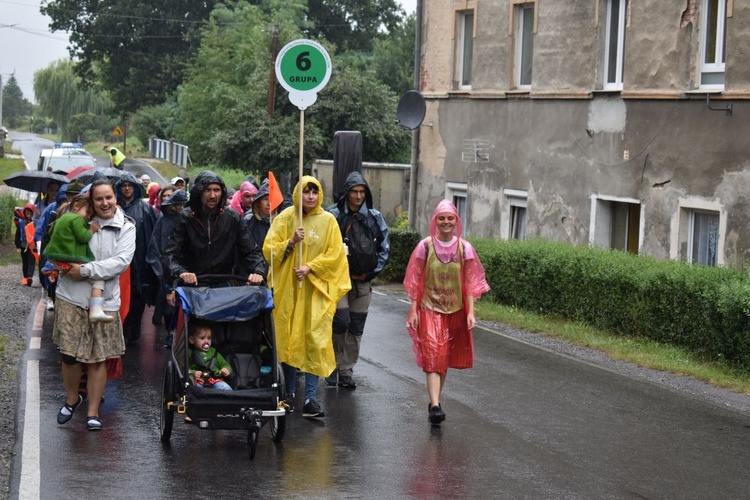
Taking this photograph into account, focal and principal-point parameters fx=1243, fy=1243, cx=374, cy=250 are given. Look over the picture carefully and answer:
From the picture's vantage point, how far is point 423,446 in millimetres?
9109

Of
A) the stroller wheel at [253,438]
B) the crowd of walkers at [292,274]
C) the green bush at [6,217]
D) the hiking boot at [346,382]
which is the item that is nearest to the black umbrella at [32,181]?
the crowd of walkers at [292,274]

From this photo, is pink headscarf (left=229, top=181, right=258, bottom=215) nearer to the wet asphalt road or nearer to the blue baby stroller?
the wet asphalt road

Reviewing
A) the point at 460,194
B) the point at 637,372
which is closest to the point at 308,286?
the point at 637,372

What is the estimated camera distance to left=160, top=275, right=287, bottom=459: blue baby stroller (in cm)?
841

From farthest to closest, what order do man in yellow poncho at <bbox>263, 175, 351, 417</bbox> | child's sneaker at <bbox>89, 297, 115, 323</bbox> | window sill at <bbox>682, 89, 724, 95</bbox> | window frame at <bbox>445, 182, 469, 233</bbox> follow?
window frame at <bbox>445, 182, 469, 233</bbox> < window sill at <bbox>682, 89, 724, 95</bbox> < man in yellow poncho at <bbox>263, 175, 351, 417</bbox> < child's sneaker at <bbox>89, 297, 115, 323</bbox>

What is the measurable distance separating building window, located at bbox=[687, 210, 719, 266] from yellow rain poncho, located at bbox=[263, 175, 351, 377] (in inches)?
358

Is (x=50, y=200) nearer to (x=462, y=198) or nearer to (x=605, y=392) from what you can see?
(x=605, y=392)

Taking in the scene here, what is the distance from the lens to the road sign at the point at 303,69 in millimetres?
11047

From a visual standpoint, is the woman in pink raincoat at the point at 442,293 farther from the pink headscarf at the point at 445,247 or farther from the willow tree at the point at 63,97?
the willow tree at the point at 63,97

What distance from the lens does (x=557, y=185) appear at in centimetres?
2198

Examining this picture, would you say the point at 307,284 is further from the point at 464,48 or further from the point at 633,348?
the point at 464,48

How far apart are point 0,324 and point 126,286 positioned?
5.61 m

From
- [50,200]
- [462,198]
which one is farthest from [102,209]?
[462,198]

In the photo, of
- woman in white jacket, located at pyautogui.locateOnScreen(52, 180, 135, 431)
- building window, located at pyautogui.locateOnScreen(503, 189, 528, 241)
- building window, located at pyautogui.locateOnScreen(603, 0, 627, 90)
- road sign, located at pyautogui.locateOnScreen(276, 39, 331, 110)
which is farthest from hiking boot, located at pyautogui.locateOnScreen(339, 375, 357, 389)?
building window, located at pyautogui.locateOnScreen(503, 189, 528, 241)
